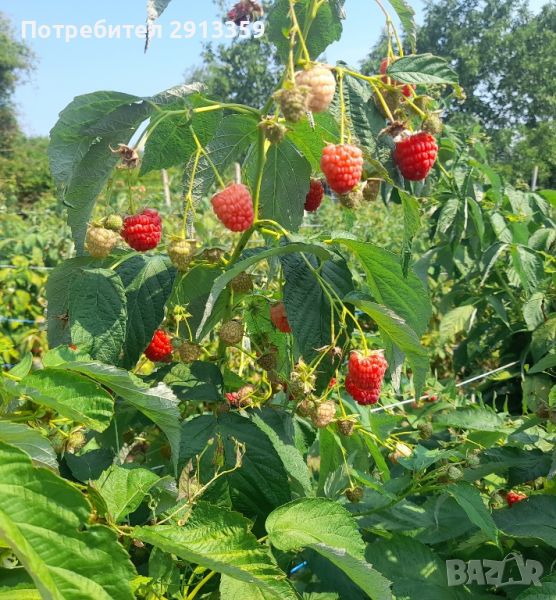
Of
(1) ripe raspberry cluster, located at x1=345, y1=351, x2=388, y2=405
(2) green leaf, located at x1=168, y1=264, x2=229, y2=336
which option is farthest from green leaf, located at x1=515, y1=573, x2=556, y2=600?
(2) green leaf, located at x1=168, y1=264, x2=229, y2=336

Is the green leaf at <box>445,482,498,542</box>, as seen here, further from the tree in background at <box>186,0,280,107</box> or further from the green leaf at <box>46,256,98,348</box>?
the tree in background at <box>186,0,280,107</box>

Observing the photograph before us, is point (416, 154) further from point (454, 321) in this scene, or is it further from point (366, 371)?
point (454, 321)

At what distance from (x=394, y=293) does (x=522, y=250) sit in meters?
1.30

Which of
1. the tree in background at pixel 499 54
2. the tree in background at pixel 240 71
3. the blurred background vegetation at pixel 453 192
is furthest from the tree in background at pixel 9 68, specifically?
the tree in background at pixel 499 54

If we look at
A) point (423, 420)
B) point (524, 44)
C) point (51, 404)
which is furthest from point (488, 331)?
point (524, 44)

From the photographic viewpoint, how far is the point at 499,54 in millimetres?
32250

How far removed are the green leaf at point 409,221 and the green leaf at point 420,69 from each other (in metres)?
0.14

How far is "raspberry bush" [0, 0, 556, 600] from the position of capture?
25.5 inches

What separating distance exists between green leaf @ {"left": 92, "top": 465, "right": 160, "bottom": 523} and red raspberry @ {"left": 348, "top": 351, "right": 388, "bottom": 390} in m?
0.29

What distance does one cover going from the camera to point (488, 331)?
277 cm

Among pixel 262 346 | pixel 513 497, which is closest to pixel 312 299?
pixel 262 346

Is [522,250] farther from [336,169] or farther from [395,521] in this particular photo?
[336,169]

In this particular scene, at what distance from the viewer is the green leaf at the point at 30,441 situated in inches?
20.4

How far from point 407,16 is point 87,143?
430mm
